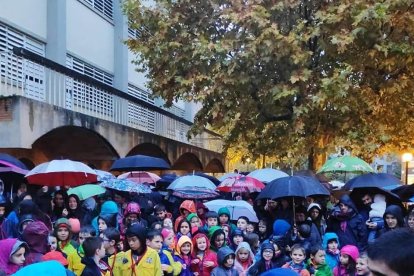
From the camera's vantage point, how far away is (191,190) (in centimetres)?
1054

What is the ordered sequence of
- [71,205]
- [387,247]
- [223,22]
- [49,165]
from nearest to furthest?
[387,247], [71,205], [49,165], [223,22]

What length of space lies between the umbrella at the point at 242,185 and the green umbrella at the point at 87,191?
2.43 meters

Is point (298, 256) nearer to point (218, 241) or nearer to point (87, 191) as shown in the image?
point (218, 241)

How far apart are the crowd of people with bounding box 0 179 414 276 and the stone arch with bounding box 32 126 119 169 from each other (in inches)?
201

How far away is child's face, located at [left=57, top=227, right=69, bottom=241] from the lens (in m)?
6.60

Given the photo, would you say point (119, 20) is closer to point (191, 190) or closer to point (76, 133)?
point (76, 133)

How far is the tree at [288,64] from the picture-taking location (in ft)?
38.9

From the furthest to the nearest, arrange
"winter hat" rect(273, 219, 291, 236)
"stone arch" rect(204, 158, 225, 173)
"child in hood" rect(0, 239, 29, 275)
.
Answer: "stone arch" rect(204, 158, 225, 173), "winter hat" rect(273, 219, 291, 236), "child in hood" rect(0, 239, 29, 275)

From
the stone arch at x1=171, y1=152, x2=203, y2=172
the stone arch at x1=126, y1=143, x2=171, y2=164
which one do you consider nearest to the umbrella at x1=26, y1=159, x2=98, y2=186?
A: the stone arch at x1=126, y1=143, x2=171, y2=164

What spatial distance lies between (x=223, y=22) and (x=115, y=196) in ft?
17.3

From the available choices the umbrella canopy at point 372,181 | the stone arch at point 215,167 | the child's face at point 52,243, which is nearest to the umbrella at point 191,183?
the umbrella canopy at point 372,181

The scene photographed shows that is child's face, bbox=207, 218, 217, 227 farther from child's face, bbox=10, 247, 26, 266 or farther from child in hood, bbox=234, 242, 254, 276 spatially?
child's face, bbox=10, 247, 26, 266

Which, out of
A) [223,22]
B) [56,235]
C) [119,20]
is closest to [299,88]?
[223,22]

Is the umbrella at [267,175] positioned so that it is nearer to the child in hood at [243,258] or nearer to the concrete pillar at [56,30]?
the child in hood at [243,258]
